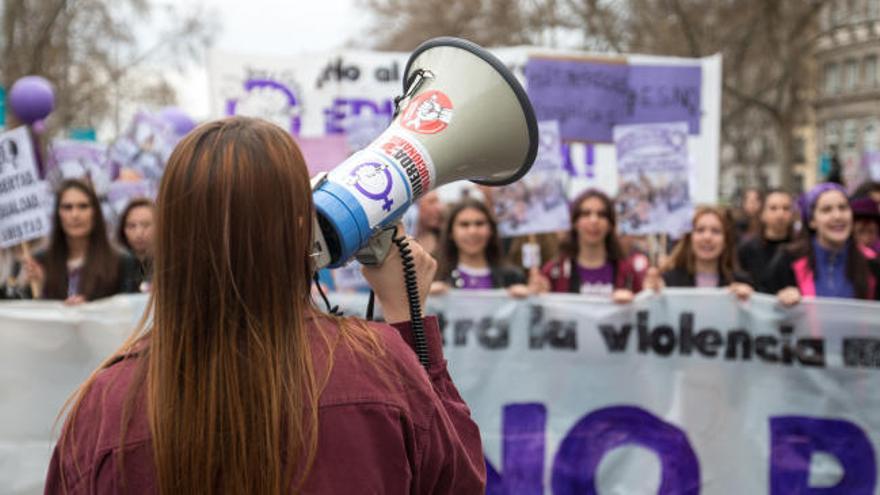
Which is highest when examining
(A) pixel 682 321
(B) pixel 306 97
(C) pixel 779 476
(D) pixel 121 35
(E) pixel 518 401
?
(D) pixel 121 35

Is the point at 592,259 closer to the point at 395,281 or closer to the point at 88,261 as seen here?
the point at 88,261

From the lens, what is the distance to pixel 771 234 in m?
5.69

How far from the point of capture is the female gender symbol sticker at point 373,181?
1372 millimetres

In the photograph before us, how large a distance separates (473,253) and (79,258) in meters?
1.78

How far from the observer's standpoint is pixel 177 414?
3.73 feet

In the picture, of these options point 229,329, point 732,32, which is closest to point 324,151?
point 229,329

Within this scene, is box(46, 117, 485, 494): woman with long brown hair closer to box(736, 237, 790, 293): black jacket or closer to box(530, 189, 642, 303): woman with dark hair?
box(530, 189, 642, 303): woman with dark hair

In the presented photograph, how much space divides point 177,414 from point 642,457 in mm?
2349

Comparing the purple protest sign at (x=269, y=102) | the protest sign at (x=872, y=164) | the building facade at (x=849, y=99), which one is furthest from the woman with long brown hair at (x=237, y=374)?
the building facade at (x=849, y=99)

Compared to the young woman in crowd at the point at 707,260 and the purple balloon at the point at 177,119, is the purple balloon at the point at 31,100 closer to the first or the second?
the purple balloon at the point at 177,119

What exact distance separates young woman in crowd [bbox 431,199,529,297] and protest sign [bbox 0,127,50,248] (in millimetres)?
1798

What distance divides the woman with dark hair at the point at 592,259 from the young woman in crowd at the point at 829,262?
0.64m

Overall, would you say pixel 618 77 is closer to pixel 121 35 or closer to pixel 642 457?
pixel 642 457

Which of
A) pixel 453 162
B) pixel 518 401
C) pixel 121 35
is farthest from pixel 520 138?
pixel 121 35
